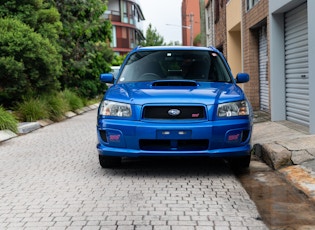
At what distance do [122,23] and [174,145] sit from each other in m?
54.1

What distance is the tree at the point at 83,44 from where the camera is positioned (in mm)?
19906

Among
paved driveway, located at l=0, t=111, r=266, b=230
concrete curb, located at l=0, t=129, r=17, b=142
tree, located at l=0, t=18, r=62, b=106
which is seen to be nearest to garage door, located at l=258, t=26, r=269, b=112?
tree, located at l=0, t=18, r=62, b=106

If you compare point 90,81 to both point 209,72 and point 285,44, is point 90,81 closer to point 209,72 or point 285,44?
point 285,44

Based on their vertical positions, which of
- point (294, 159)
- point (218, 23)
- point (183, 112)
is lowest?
point (294, 159)

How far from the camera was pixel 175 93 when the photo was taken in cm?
581

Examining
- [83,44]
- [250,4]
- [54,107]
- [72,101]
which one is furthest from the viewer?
[83,44]

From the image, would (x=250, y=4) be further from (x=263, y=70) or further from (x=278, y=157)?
(x=278, y=157)

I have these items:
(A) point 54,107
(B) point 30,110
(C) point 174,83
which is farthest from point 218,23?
(C) point 174,83

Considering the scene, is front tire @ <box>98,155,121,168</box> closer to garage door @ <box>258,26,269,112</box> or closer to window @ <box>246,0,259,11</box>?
garage door @ <box>258,26,269,112</box>

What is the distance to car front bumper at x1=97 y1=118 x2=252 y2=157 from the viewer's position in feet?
18.1

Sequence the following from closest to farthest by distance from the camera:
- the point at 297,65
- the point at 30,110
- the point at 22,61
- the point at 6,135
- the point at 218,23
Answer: the point at 297,65, the point at 6,135, the point at 22,61, the point at 30,110, the point at 218,23

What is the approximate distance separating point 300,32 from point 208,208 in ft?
21.4

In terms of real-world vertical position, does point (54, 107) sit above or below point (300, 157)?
above

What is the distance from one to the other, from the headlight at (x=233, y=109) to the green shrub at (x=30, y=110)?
8.86m
